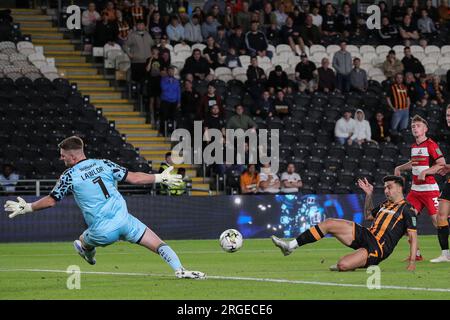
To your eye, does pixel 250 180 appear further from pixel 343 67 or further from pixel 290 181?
pixel 343 67

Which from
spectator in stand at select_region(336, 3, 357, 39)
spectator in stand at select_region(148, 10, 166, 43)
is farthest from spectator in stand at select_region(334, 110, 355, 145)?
spectator in stand at select_region(336, 3, 357, 39)

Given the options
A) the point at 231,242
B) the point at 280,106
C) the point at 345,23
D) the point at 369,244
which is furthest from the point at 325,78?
the point at 369,244

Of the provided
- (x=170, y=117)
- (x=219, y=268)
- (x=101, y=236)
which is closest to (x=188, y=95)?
(x=170, y=117)

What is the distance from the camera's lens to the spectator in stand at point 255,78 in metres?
28.6

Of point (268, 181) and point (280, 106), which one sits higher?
point (280, 106)

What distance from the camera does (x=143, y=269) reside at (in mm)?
15117

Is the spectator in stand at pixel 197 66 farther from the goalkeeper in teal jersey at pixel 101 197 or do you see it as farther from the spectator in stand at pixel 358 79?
the goalkeeper in teal jersey at pixel 101 197

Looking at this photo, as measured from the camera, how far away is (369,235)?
44.3 feet

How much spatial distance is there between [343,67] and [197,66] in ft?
15.6

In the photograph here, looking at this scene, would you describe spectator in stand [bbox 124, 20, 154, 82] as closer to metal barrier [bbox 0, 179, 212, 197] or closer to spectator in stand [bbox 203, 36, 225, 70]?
spectator in stand [bbox 203, 36, 225, 70]

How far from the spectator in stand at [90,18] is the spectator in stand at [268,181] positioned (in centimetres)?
762

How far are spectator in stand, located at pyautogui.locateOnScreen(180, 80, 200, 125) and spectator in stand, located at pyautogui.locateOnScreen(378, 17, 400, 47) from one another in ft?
29.6

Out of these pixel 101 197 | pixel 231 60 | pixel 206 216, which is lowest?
pixel 206 216

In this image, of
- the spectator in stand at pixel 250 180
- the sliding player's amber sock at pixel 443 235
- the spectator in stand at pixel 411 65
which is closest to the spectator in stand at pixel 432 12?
the spectator in stand at pixel 411 65
